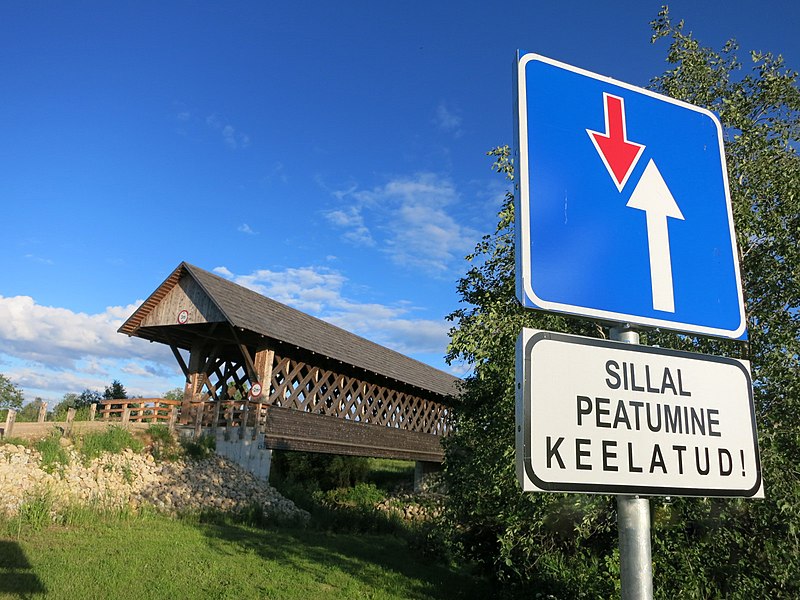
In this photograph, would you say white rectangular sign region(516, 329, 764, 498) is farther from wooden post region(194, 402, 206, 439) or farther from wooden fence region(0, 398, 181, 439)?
wooden post region(194, 402, 206, 439)

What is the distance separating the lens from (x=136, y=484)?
1742cm

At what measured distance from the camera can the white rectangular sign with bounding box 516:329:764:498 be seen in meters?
1.52

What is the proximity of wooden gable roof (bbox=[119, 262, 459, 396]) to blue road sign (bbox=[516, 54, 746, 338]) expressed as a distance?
19850 mm

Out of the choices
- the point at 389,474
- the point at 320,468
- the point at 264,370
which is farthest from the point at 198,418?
the point at 389,474

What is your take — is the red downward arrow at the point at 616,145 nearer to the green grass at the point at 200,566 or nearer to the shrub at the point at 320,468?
the green grass at the point at 200,566

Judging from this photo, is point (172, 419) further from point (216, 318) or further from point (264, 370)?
point (216, 318)

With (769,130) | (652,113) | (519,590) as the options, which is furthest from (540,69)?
(519,590)

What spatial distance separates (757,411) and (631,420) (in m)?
6.63

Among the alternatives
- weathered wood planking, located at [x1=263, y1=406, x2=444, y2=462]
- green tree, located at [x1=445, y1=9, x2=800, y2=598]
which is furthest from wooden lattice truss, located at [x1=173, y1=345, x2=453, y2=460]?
green tree, located at [x1=445, y1=9, x2=800, y2=598]

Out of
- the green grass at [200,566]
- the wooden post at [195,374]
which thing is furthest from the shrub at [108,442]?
the wooden post at [195,374]

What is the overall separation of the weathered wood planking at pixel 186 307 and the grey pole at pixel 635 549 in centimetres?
2181

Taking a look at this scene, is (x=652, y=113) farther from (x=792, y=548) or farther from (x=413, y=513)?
(x=413, y=513)

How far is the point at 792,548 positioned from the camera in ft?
21.0

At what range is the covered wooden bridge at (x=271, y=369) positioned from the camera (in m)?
22.4
